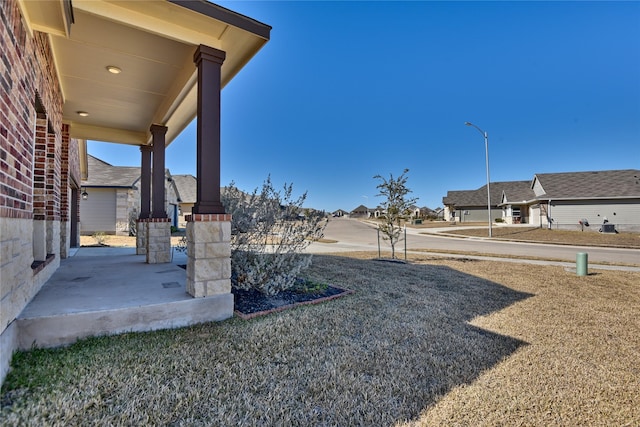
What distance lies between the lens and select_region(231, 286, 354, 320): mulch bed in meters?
3.95

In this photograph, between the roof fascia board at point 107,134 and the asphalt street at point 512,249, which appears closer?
the roof fascia board at point 107,134

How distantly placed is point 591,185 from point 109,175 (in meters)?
36.0

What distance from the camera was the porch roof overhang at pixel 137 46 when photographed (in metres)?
3.17

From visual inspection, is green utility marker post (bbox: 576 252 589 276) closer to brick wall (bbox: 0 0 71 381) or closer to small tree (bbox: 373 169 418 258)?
small tree (bbox: 373 169 418 258)

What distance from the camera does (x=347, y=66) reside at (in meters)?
14.7

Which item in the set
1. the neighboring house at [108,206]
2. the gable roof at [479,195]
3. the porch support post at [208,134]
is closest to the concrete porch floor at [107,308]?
the porch support post at [208,134]

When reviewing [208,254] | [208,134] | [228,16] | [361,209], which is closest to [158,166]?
[208,134]

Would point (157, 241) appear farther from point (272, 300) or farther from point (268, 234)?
point (272, 300)

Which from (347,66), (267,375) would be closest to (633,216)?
(347,66)

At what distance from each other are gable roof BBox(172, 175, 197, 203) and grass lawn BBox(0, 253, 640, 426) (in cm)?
2631

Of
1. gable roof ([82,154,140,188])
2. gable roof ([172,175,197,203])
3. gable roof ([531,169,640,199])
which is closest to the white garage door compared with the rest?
gable roof ([82,154,140,188])

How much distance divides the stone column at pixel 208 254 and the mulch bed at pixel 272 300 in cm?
44

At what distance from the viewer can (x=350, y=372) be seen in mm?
2539

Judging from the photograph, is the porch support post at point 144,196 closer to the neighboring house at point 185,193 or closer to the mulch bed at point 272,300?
the mulch bed at point 272,300
